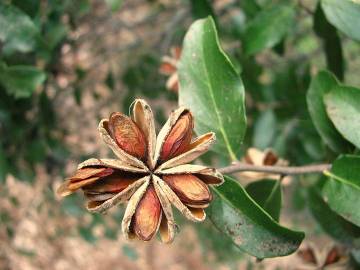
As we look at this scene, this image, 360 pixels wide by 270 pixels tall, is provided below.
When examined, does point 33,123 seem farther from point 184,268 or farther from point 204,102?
point 184,268

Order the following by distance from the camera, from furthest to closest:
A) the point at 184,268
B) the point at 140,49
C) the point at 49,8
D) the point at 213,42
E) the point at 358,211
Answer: the point at 184,268
the point at 140,49
the point at 49,8
the point at 213,42
the point at 358,211

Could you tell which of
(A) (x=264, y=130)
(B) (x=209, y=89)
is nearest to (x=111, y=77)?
(A) (x=264, y=130)

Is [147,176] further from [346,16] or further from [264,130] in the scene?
[264,130]

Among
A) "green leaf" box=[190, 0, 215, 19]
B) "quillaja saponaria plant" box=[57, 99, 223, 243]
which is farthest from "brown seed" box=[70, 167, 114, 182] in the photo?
"green leaf" box=[190, 0, 215, 19]

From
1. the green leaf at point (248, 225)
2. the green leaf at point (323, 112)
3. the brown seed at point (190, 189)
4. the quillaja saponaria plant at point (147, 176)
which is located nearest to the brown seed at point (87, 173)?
the quillaja saponaria plant at point (147, 176)

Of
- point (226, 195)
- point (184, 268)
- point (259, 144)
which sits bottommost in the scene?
point (184, 268)

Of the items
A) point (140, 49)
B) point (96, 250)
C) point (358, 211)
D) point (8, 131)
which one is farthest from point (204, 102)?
point (96, 250)

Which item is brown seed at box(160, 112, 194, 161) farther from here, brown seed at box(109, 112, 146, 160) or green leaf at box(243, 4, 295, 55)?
green leaf at box(243, 4, 295, 55)
